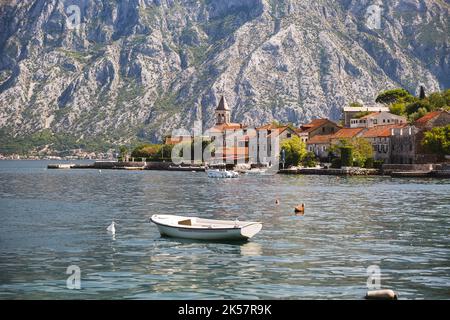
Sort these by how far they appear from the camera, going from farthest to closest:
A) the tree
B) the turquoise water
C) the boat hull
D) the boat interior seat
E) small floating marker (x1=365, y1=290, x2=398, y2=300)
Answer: the tree
the boat interior seat
the boat hull
the turquoise water
small floating marker (x1=365, y1=290, x2=398, y2=300)

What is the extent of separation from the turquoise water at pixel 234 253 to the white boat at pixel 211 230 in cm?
85

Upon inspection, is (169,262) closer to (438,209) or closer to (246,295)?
(246,295)

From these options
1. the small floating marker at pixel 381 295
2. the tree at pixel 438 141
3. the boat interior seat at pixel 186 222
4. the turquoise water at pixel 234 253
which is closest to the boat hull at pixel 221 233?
the turquoise water at pixel 234 253

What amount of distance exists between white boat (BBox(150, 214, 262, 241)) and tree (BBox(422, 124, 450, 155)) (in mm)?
140642

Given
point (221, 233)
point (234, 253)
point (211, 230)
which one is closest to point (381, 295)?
point (234, 253)

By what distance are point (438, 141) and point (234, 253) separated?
149 m

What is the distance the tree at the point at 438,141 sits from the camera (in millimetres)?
188500

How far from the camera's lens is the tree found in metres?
188

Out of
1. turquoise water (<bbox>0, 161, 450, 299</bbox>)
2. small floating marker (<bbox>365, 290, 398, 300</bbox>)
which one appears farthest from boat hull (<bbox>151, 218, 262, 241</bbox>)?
small floating marker (<bbox>365, 290, 398, 300</bbox>)

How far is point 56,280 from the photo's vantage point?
41219 millimetres

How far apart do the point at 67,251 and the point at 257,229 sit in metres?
15.4

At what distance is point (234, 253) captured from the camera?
52.2 metres

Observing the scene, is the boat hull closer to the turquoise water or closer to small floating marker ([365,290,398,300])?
the turquoise water
